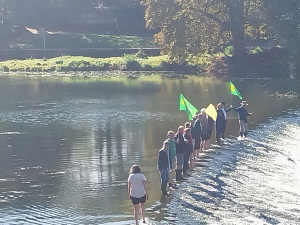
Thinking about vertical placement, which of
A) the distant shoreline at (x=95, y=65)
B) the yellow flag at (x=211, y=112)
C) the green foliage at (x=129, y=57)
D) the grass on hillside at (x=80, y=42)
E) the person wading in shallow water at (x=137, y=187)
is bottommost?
the person wading in shallow water at (x=137, y=187)

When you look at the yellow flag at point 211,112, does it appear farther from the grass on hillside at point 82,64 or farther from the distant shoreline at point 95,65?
the grass on hillside at point 82,64

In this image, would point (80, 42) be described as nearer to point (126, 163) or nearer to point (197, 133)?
point (126, 163)

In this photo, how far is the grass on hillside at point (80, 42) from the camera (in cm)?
8625

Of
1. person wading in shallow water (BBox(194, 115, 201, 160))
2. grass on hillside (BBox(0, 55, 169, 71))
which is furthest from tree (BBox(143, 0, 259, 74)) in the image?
person wading in shallow water (BBox(194, 115, 201, 160))

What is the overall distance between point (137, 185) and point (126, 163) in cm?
759

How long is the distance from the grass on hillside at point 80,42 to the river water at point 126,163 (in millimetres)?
42841

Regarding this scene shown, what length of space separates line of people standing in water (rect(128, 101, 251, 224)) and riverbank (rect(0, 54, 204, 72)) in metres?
43.1

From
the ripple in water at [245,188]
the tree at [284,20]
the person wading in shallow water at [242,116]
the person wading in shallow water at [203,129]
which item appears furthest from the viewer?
the tree at [284,20]

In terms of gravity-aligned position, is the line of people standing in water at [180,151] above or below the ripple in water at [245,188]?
above

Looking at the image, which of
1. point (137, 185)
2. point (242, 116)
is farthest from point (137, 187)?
point (242, 116)

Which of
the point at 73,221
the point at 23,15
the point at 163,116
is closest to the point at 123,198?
the point at 73,221

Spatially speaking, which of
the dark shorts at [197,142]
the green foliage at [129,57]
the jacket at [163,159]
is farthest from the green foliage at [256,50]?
the jacket at [163,159]

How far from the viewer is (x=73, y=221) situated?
15.9 meters

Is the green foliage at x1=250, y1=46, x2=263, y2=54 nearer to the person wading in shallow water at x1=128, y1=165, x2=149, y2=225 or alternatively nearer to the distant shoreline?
the distant shoreline
